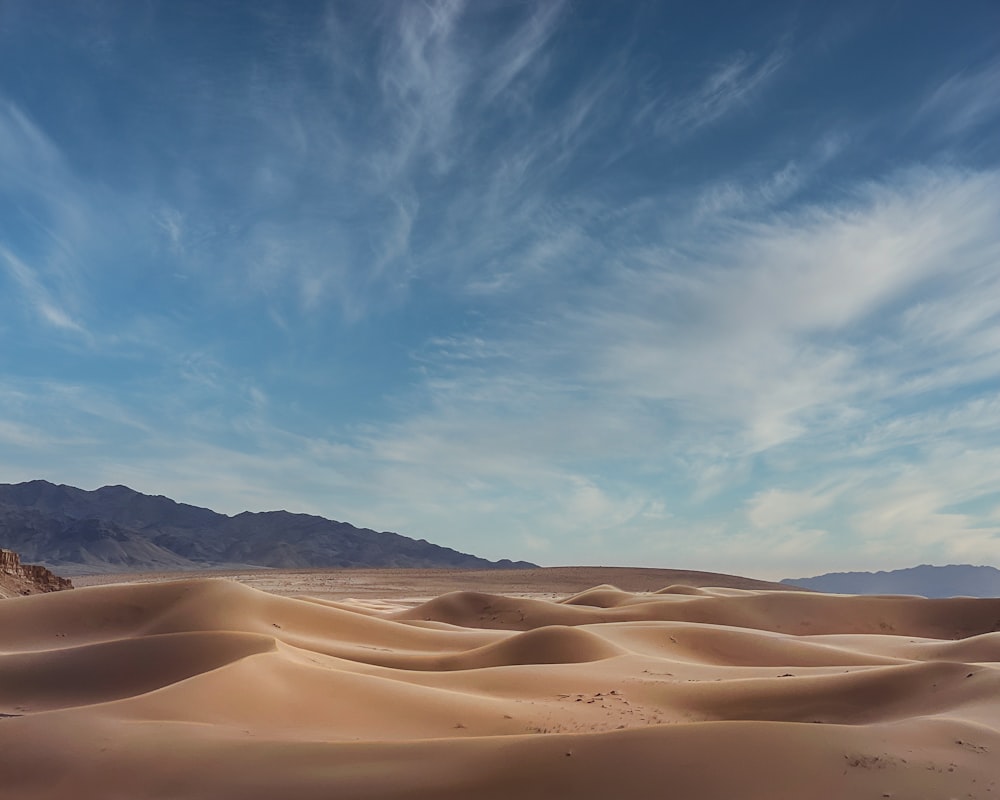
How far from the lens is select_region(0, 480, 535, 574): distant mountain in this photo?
390 feet

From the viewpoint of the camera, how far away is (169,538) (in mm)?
136000

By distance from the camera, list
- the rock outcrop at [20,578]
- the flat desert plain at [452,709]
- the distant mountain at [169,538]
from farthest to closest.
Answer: the distant mountain at [169,538] < the rock outcrop at [20,578] < the flat desert plain at [452,709]

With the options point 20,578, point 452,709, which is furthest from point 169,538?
point 452,709

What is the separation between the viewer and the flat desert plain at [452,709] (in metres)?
4.54

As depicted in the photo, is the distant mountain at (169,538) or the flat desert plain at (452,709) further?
the distant mountain at (169,538)

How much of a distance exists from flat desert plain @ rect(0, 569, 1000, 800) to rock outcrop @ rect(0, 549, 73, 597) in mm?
6577

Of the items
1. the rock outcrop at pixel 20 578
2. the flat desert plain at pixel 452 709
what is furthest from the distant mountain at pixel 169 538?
the flat desert plain at pixel 452 709

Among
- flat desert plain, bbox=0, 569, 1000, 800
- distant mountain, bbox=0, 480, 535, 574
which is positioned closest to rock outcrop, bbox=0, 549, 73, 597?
flat desert plain, bbox=0, 569, 1000, 800

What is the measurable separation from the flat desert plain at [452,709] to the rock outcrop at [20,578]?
6577mm

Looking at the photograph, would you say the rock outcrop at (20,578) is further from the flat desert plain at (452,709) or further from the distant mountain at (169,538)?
the distant mountain at (169,538)

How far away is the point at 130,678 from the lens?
823cm

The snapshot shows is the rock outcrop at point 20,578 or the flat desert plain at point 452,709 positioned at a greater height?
the rock outcrop at point 20,578

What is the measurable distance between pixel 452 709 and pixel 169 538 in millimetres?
141522

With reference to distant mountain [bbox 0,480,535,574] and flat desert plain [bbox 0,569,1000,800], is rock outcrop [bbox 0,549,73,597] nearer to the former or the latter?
flat desert plain [bbox 0,569,1000,800]
